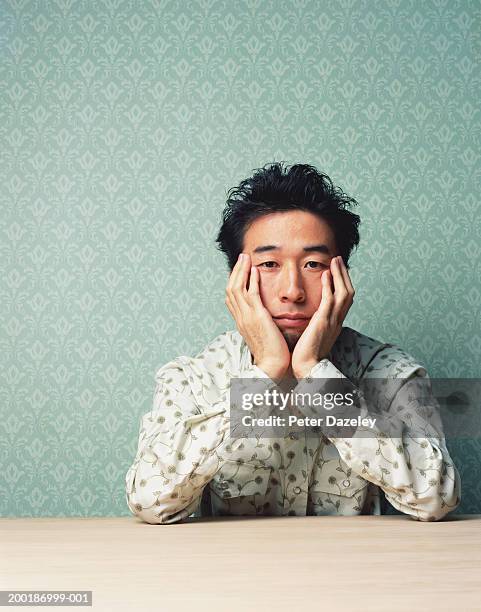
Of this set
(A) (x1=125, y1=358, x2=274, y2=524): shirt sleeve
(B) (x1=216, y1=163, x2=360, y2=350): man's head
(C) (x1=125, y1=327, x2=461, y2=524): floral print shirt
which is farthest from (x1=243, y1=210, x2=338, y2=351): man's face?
(A) (x1=125, y1=358, x2=274, y2=524): shirt sleeve

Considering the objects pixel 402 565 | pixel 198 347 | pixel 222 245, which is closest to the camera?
pixel 402 565

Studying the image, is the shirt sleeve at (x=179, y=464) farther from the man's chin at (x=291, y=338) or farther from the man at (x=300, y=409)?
the man's chin at (x=291, y=338)

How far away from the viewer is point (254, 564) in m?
0.96

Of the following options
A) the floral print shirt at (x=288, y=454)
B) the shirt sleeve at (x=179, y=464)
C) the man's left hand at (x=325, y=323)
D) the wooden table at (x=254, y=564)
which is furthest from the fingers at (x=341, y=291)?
the wooden table at (x=254, y=564)

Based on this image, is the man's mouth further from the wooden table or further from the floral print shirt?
the wooden table

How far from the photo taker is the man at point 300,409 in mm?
1401

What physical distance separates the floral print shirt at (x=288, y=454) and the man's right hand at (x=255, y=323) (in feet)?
0.12

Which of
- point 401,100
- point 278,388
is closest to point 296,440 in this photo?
point 278,388

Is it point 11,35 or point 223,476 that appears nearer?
point 223,476

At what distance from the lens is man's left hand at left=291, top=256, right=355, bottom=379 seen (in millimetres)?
1558

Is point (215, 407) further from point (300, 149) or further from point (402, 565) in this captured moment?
point (300, 149)

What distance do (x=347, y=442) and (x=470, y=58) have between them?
135 centimetres

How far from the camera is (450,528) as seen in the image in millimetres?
1306

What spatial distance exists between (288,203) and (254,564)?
95 centimetres
